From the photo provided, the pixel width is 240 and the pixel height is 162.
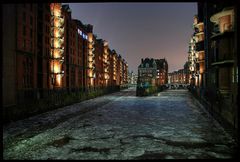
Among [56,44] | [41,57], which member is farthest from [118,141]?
[56,44]

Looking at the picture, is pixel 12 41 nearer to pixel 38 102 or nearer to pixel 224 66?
pixel 38 102

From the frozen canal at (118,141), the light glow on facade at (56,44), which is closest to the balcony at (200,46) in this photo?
the light glow on facade at (56,44)

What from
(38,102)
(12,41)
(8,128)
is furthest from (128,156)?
(12,41)

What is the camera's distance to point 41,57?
120 ft

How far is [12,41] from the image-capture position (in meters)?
24.7

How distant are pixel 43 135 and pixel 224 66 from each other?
18713 mm

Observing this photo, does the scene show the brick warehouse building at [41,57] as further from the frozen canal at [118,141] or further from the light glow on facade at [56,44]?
the frozen canal at [118,141]

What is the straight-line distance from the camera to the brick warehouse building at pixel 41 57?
2186 cm

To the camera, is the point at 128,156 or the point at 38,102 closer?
the point at 128,156

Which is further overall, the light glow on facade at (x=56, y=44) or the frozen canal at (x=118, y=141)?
the light glow on facade at (x=56, y=44)

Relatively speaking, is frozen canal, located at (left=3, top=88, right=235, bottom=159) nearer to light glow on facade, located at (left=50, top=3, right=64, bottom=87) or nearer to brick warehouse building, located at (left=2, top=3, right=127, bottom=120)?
brick warehouse building, located at (left=2, top=3, right=127, bottom=120)

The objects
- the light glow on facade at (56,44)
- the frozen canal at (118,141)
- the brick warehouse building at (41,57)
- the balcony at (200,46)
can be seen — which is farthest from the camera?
the balcony at (200,46)

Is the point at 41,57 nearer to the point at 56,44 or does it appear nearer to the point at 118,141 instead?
the point at 56,44

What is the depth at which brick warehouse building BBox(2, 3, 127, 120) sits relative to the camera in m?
21.9
